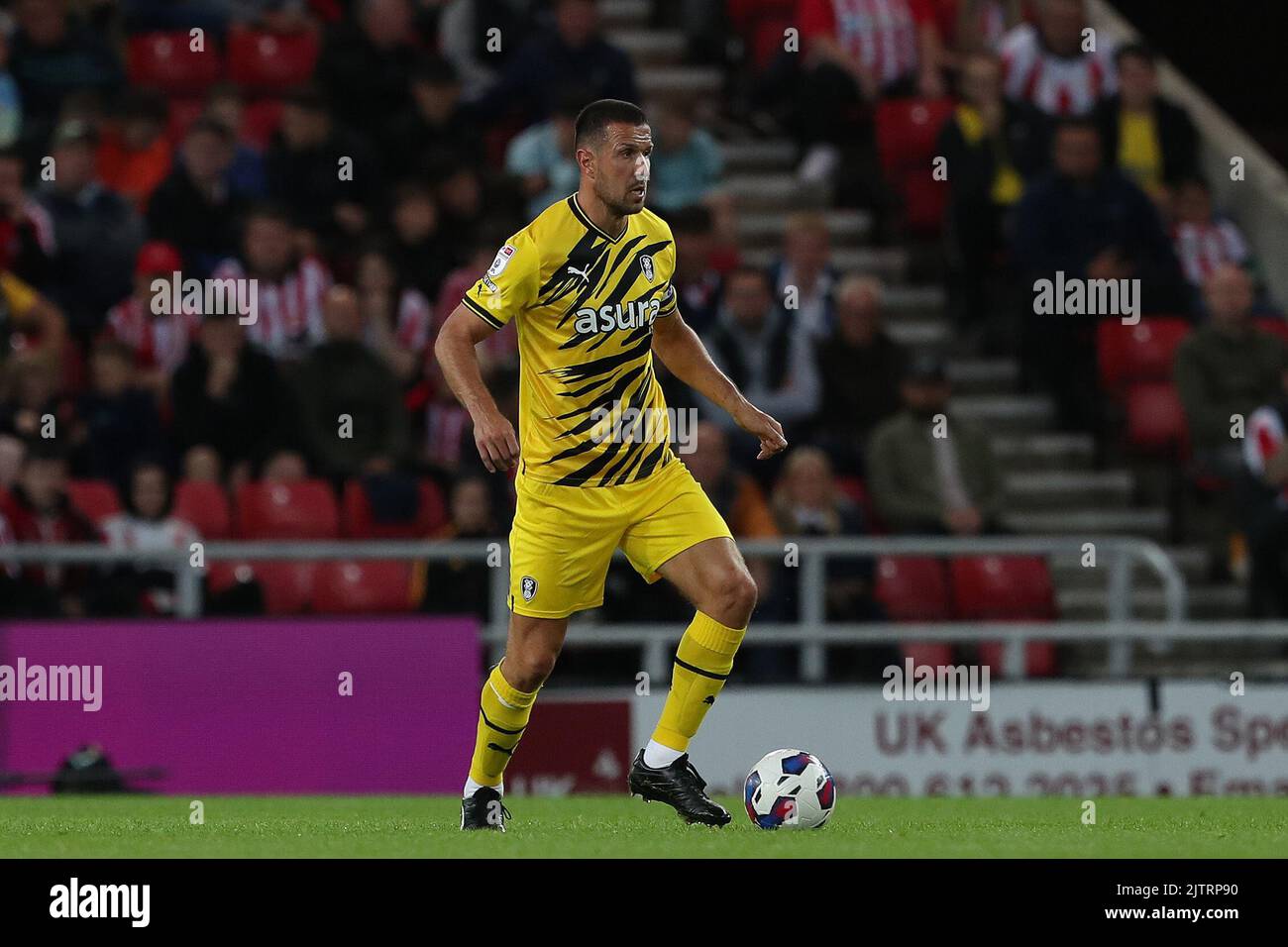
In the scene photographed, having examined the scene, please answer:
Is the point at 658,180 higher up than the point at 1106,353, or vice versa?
the point at 658,180

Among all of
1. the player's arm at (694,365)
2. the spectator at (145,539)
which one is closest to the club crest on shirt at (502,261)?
the player's arm at (694,365)

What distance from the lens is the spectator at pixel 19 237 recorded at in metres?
15.1

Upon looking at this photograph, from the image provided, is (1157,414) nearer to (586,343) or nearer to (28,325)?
(28,325)

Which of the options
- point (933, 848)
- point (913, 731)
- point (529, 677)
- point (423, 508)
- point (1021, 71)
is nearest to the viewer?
point (933, 848)

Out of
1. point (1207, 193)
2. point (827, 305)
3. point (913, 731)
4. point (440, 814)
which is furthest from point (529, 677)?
point (1207, 193)

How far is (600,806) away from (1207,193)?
8.39 metres

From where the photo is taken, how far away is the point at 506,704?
9023mm

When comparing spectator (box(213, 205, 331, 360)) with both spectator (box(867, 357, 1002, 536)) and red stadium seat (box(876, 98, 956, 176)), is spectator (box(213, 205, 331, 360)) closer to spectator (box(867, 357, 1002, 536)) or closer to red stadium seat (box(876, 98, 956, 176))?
spectator (box(867, 357, 1002, 536))

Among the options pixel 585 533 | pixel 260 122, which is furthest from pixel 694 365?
pixel 260 122

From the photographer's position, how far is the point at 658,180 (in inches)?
653

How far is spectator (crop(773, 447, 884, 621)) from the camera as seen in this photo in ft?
46.6

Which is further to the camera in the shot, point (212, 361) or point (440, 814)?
point (212, 361)

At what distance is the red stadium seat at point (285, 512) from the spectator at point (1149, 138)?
6.40 meters

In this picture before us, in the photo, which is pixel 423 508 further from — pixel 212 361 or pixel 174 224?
pixel 174 224
